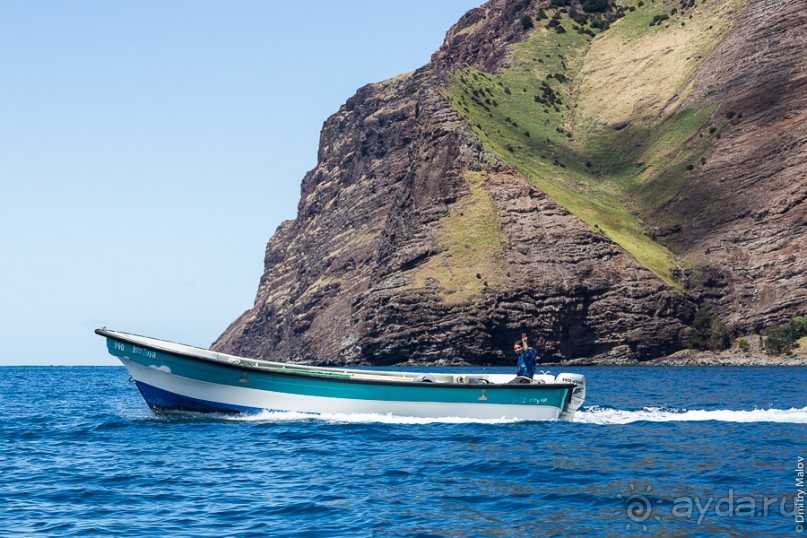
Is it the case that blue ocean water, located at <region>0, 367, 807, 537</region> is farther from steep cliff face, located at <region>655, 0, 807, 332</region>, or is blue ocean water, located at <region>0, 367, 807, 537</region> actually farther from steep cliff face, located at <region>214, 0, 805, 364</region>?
steep cliff face, located at <region>655, 0, 807, 332</region>

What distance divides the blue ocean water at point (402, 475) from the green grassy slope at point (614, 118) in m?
99.8

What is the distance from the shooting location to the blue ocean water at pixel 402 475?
1839 cm

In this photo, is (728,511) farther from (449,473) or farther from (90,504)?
(90,504)

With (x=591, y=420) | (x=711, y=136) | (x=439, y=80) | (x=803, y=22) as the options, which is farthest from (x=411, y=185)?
(x=591, y=420)

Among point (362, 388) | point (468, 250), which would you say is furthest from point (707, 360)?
point (362, 388)

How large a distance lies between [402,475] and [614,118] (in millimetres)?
159808

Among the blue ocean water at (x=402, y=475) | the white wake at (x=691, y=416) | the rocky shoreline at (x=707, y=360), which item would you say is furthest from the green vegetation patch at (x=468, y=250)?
the blue ocean water at (x=402, y=475)

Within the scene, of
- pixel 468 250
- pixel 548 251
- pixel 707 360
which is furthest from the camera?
pixel 468 250

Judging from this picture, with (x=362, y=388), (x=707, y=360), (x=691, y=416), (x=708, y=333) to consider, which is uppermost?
(x=708, y=333)

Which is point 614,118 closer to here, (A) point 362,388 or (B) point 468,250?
(B) point 468,250

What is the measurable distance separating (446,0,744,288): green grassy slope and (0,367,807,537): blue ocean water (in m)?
99.8

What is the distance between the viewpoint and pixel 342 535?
17406 mm

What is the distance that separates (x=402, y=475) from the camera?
23.8 meters

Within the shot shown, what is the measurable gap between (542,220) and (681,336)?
2510cm
